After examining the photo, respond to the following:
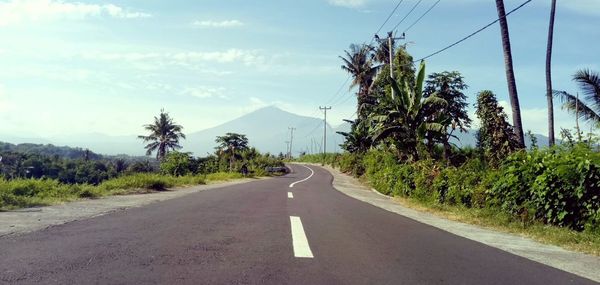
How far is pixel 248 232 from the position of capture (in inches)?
300

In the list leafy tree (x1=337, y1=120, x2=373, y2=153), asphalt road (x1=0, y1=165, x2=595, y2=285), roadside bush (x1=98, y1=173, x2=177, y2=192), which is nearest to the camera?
asphalt road (x1=0, y1=165, x2=595, y2=285)

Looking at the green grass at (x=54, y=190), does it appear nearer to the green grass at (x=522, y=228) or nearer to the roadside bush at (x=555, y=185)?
the green grass at (x=522, y=228)

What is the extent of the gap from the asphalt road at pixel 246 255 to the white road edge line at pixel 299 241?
0.02 meters

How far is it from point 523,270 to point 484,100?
930 inches

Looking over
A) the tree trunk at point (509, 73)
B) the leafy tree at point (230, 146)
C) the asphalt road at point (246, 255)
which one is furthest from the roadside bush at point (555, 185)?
the leafy tree at point (230, 146)

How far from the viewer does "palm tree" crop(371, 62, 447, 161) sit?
2258cm

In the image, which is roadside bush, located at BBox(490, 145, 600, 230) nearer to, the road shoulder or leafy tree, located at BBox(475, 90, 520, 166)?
the road shoulder

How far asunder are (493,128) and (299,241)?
22511mm

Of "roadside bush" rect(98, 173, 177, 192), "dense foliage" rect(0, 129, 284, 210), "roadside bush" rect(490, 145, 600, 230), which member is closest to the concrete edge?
"roadside bush" rect(490, 145, 600, 230)

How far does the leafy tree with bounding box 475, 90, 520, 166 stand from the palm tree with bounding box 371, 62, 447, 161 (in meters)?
4.36

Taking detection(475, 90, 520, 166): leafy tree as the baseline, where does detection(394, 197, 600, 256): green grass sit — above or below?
below

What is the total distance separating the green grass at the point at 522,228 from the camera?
8.13 meters

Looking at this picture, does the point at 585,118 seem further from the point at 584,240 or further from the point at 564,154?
the point at 584,240

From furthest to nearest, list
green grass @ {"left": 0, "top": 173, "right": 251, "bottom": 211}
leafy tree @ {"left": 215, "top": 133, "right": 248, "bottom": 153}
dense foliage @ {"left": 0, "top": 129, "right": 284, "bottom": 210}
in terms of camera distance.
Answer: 1. leafy tree @ {"left": 215, "top": 133, "right": 248, "bottom": 153}
2. dense foliage @ {"left": 0, "top": 129, "right": 284, "bottom": 210}
3. green grass @ {"left": 0, "top": 173, "right": 251, "bottom": 211}
